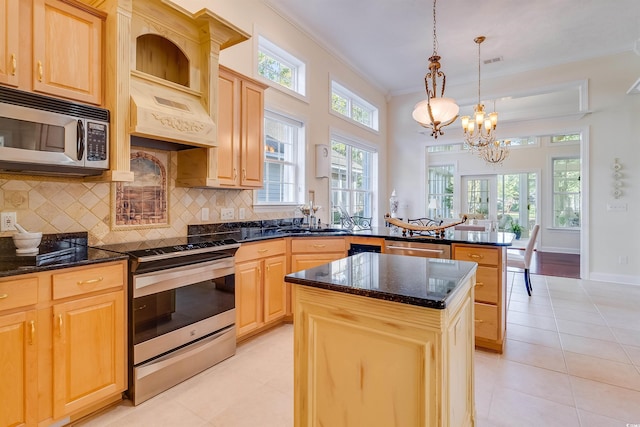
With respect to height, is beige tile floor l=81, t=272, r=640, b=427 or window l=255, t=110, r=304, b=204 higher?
window l=255, t=110, r=304, b=204

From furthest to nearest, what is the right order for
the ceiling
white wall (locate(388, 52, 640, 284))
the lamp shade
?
white wall (locate(388, 52, 640, 284)) → the ceiling → the lamp shade

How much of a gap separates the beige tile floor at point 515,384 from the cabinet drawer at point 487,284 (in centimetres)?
47

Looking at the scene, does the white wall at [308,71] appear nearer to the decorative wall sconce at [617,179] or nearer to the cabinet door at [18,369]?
Result: the cabinet door at [18,369]

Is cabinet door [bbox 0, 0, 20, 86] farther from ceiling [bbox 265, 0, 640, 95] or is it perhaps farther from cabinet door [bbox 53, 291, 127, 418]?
ceiling [bbox 265, 0, 640, 95]

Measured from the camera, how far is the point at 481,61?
537 centimetres

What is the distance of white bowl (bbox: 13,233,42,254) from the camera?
180 cm

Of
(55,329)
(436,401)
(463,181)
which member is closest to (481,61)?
(463,181)

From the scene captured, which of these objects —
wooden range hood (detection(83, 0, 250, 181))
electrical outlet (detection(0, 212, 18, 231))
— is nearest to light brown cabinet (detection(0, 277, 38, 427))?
electrical outlet (detection(0, 212, 18, 231))

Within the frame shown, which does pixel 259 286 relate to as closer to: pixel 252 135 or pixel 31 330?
pixel 252 135

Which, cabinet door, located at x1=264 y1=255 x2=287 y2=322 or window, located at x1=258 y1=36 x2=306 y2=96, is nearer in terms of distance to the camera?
cabinet door, located at x1=264 y1=255 x2=287 y2=322

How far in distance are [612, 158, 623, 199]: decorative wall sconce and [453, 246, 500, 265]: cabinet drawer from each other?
12.7ft

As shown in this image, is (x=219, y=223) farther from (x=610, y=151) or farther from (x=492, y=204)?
(x=492, y=204)

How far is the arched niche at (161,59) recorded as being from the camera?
2.56 metres

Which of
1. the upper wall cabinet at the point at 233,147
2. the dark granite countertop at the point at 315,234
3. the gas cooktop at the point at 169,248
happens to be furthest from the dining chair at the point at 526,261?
the gas cooktop at the point at 169,248
